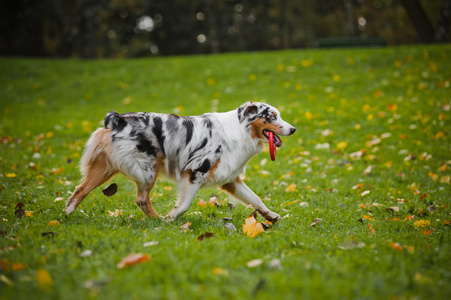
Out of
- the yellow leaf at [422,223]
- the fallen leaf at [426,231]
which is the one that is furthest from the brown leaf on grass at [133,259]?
the yellow leaf at [422,223]

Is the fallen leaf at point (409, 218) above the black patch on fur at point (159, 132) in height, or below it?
below

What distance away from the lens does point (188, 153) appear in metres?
4.77

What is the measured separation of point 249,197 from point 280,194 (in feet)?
4.54

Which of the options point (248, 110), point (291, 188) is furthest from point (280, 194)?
point (248, 110)

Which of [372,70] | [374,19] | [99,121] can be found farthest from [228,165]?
[374,19]

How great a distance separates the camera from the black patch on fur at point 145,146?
4613mm

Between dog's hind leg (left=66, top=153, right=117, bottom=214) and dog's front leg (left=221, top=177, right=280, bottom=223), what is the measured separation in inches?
60.8

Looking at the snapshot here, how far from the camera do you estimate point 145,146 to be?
4.65 metres

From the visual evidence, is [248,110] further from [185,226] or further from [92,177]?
[92,177]

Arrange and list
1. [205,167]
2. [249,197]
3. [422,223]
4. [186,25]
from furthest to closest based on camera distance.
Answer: [186,25], [249,197], [205,167], [422,223]

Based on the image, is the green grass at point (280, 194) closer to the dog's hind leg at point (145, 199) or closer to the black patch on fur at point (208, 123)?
the dog's hind leg at point (145, 199)

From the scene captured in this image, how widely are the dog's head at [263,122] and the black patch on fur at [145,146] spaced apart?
46.4 inches

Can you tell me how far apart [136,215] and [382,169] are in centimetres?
487

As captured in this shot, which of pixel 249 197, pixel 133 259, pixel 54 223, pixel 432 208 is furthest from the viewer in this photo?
pixel 432 208
